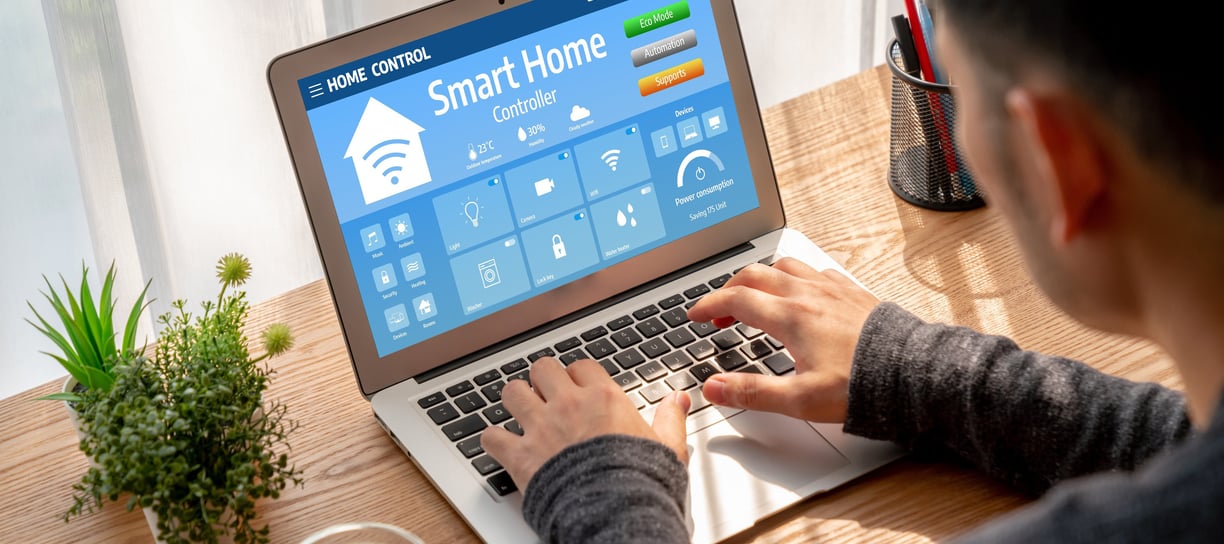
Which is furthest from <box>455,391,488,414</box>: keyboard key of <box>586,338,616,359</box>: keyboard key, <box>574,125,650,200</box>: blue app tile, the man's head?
the man's head

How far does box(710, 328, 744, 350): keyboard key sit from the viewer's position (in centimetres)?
95

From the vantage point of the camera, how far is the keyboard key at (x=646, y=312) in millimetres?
993

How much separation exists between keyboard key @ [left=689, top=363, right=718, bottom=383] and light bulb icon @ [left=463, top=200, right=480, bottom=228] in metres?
0.22

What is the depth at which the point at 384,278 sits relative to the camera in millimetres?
933

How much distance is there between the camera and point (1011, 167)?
0.58 metres

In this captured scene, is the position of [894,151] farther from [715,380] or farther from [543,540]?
[543,540]

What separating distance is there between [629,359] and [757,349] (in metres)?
0.11

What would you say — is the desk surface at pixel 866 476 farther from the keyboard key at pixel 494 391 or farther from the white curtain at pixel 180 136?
the white curtain at pixel 180 136

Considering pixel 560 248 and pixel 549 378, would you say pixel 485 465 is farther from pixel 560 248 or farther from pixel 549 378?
pixel 560 248

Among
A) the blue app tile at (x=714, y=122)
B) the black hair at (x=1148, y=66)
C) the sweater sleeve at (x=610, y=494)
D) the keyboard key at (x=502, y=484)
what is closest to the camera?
the black hair at (x=1148, y=66)

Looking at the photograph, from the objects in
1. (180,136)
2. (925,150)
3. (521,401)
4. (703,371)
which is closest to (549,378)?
(521,401)

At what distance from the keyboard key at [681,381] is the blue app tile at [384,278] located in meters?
0.24

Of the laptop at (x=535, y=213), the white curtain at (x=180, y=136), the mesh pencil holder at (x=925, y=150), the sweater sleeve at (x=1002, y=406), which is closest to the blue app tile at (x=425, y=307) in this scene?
A: the laptop at (x=535, y=213)

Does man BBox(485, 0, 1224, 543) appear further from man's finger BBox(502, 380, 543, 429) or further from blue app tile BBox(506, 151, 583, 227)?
blue app tile BBox(506, 151, 583, 227)
